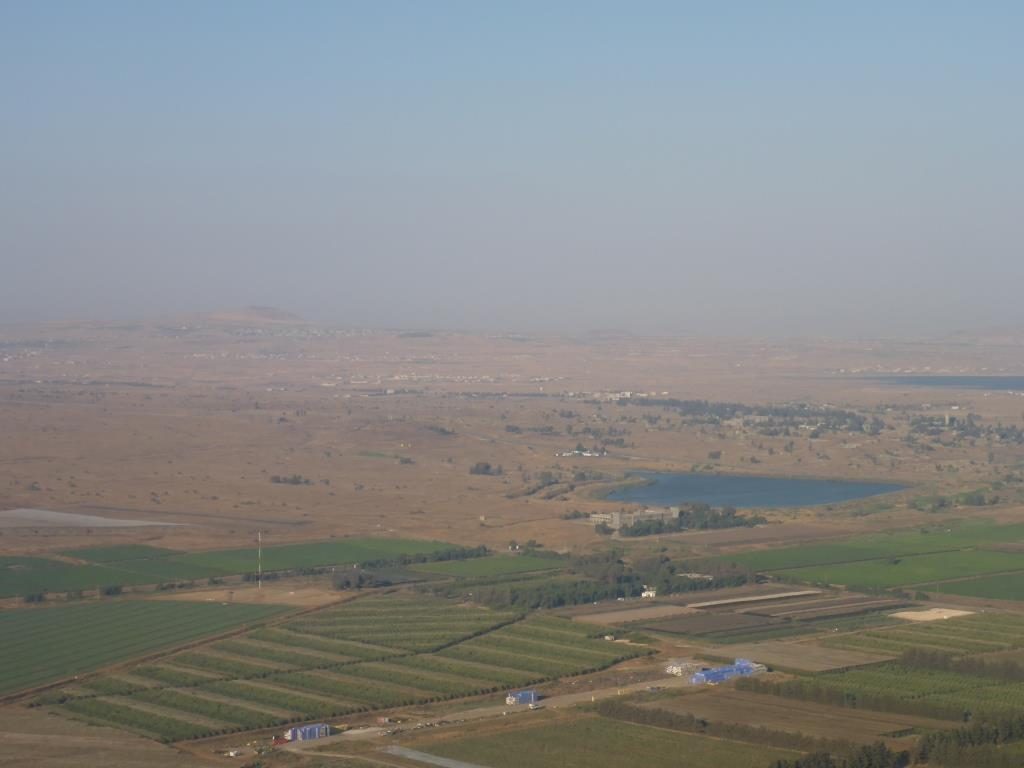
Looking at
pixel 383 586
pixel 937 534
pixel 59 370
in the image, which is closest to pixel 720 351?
pixel 59 370

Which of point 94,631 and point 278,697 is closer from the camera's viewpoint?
point 278,697

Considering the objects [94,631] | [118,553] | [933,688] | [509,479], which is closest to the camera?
[933,688]

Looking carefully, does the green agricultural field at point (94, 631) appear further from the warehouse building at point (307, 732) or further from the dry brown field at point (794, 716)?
the dry brown field at point (794, 716)

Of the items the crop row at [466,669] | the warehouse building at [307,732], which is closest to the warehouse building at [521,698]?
the crop row at [466,669]

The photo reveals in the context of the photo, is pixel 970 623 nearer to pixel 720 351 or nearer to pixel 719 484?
pixel 719 484

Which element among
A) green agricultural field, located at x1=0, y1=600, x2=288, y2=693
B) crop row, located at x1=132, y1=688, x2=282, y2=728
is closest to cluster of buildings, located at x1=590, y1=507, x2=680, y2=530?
green agricultural field, located at x1=0, y1=600, x2=288, y2=693

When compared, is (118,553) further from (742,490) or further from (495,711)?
(742,490)

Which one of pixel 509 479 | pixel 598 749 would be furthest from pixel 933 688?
pixel 509 479
